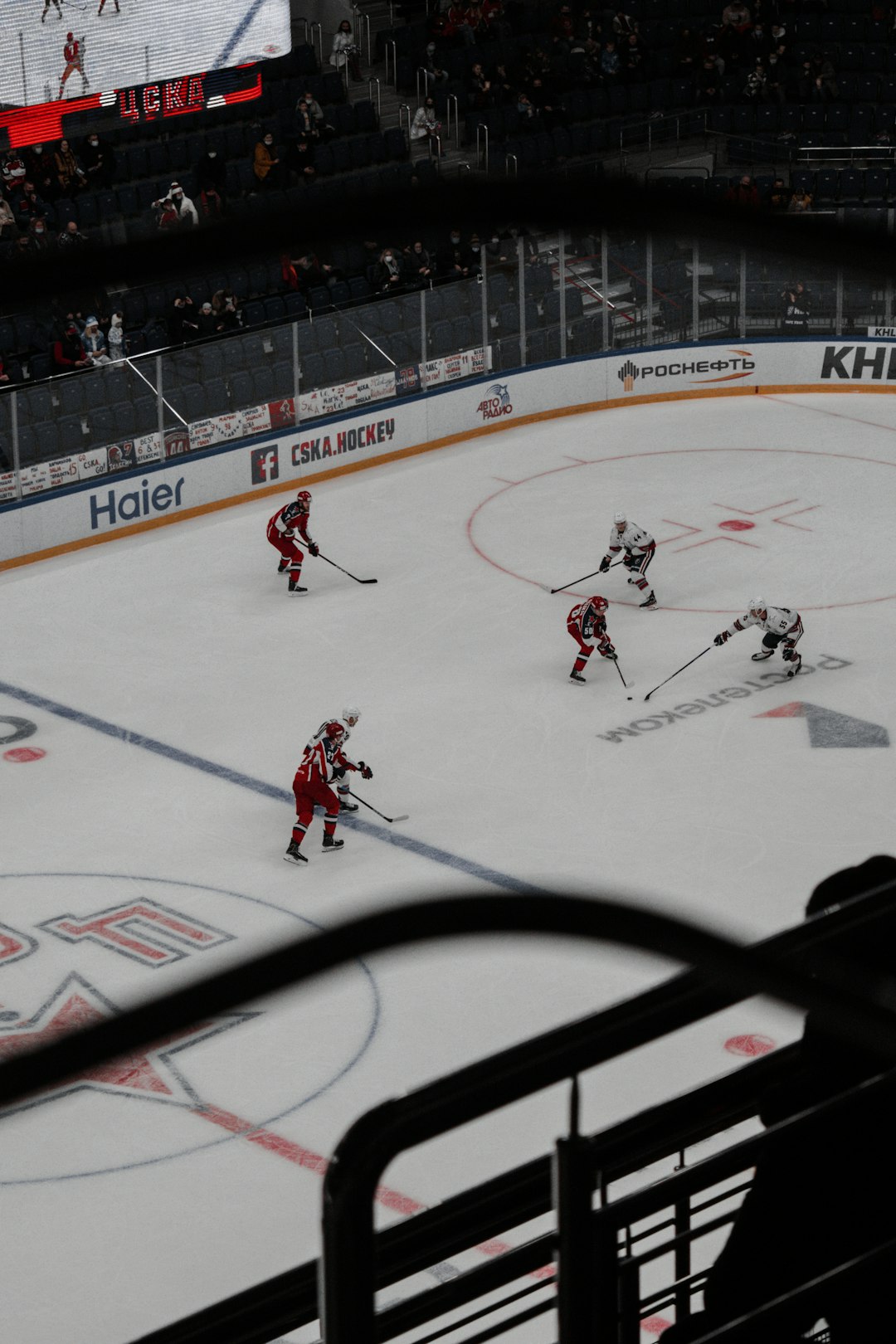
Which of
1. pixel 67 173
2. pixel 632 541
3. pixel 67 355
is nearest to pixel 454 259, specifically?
pixel 67 173

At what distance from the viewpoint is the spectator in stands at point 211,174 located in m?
25.2

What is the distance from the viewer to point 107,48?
19156 millimetres

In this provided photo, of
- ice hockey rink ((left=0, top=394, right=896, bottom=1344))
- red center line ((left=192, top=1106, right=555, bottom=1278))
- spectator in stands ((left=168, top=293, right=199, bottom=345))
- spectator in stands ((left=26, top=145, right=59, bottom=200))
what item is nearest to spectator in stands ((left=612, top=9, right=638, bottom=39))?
ice hockey rink ((left=0, top=394, right=896, bottom=1344))

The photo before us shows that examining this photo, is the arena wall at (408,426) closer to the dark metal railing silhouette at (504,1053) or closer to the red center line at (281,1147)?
the red center line at (281,1147)

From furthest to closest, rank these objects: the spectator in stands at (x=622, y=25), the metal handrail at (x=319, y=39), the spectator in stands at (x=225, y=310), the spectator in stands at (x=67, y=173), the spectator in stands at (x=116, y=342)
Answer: the spectator in stands at (x=622, y=25) → the metal handrail at (x=319, y=39) → the spectator in stands at (x=67, y=173) → the spectator in stands at (x=225, y=310) → the spectator in stands at (x=116, y=342)

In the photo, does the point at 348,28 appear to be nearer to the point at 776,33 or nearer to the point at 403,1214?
the point at 776,33

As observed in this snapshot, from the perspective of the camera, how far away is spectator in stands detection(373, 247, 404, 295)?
24.9m

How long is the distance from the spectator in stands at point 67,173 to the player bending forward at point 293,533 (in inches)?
294

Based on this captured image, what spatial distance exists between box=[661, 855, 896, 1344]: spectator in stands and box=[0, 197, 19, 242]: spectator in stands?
70.4 ft

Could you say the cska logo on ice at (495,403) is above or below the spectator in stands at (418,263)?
below

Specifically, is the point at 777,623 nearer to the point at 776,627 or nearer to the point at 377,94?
the point at 776,627

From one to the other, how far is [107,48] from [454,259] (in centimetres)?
715

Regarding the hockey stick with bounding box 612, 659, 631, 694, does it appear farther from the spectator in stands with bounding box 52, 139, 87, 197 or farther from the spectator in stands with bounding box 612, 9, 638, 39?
the spectator in stands with bounding box 612, 9, 638, 39

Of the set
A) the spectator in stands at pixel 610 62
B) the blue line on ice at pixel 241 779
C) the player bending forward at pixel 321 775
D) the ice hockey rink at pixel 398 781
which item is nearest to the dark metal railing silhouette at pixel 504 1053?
the ice hockey rink at pixel 398 781
